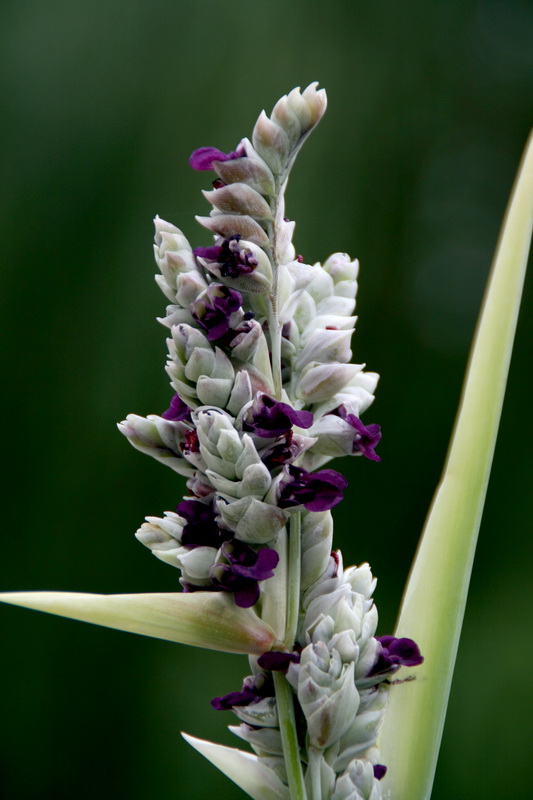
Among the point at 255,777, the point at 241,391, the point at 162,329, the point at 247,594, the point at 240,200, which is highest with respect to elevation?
the point at 162,329

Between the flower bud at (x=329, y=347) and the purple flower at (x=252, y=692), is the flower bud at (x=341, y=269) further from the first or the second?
the purple flower at (x=252, y=692)

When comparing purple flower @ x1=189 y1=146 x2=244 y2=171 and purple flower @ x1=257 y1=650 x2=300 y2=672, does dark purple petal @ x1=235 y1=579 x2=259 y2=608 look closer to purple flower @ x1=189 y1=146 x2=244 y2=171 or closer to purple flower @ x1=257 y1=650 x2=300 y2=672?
purple flower @ x1=257 y1=650 x2=300 y2=672

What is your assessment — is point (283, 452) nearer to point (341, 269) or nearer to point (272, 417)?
point (272, 417)

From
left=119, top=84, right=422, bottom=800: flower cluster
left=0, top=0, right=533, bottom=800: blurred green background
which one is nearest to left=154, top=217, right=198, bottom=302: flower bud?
Answer: left=119, top=84, right=422, bottom=800: flower cluster

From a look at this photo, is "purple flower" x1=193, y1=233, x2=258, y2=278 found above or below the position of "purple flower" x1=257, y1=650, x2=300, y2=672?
above

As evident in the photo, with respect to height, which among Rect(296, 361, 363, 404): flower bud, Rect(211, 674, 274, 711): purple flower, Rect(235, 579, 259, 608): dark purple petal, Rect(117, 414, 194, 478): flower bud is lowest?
Rect(211, 674, 274, 711): purple flower

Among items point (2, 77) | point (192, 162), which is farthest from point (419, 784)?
point (2, 77)

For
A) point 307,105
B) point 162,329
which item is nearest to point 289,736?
point 307,105

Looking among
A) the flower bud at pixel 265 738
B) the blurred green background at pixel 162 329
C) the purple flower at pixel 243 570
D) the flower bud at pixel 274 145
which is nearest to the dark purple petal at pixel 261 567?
the purple flower at pixel 243 570
